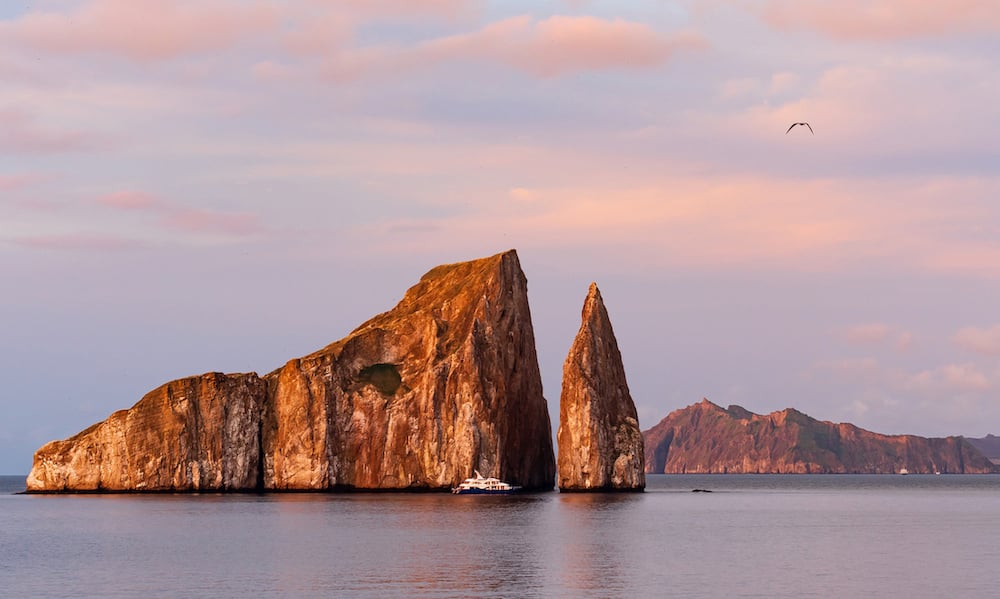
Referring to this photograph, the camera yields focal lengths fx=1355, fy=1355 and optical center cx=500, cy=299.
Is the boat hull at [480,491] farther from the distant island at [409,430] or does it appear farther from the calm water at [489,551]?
Result: the calm water at [489,551]

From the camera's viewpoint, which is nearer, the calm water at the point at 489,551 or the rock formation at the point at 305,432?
the calm water at the point at 489,551

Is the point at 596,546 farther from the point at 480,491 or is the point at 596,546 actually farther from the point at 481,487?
the point at 480,491

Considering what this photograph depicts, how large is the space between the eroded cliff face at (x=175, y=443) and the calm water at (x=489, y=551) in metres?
Answer: 32.5

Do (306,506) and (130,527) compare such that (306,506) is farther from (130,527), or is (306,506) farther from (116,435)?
(116,435)

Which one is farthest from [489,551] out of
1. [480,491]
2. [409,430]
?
[409,430]

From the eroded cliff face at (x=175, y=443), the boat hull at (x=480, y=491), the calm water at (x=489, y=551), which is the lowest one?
the calm water at (x=489, y=551)

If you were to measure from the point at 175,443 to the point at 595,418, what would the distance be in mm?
59494

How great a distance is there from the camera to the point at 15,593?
70.2m

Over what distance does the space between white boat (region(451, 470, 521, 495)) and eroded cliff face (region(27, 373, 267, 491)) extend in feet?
110

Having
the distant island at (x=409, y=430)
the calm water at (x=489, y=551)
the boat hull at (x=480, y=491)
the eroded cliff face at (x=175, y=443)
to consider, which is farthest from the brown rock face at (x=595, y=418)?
the eroded cliff face at (x=175, y=443)

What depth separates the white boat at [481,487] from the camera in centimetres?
18488

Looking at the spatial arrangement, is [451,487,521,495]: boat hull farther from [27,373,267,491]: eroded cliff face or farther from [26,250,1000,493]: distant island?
[27,373,267,491]: eroded cliff face

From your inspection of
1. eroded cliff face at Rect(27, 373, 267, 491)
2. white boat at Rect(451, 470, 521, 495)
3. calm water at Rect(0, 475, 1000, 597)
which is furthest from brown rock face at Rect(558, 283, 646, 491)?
eroded cliff face at Rect(27, 373, 267, 491)

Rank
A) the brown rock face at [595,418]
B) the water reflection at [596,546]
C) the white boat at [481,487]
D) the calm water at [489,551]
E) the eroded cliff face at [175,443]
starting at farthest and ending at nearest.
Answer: the eroded cliff face at [175,443]
the brown rock face at [595,418]
the white boat at [481,487]
the water reflection at [596,546]
the calm water at [489,551]
